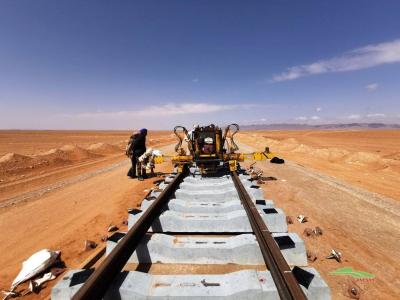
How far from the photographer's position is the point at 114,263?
275 centimetres

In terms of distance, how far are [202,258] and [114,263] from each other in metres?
1.14

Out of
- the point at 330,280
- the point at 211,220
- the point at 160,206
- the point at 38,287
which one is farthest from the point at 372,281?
the point at 38,287

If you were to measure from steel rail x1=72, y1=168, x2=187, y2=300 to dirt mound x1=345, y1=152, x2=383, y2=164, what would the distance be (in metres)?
15.9

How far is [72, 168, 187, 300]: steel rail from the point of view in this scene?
7.54ft

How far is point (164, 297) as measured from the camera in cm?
242

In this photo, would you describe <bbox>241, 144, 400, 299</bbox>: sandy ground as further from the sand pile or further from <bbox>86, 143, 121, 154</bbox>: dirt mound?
<bbox>86, 143, 121, 154</bbox>: dirt mound

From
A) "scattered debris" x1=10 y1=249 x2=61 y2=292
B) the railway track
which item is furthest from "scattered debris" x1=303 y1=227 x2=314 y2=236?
"scattered debris" x1=10 y1=249 x2=61 y2=292

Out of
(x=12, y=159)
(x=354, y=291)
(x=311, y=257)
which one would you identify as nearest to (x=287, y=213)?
(x=311, y=257)

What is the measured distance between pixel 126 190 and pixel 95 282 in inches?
243

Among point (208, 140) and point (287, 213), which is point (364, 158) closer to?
point (208, 140)

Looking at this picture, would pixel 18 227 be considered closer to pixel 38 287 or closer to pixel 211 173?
pixel 38 287

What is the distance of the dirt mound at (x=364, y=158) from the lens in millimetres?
15647

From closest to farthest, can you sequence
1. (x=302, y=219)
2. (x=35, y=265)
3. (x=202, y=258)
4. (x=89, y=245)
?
(x=202, y=258), (x=35, y=265), (x=89, y=245), (x=302, y=219)

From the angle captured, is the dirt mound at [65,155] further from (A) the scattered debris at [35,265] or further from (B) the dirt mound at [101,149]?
(A) the scattered debris at [35,265]
